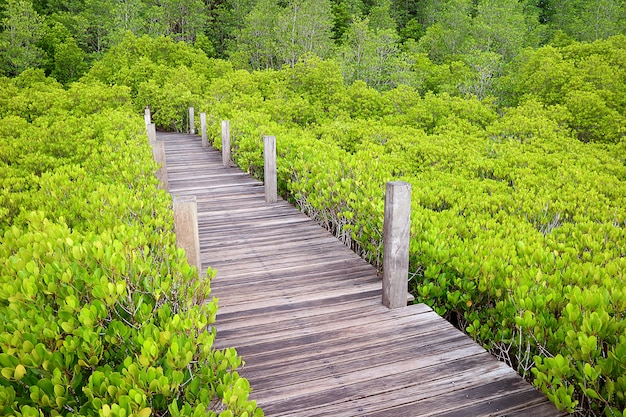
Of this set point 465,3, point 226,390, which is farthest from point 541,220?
point 465,3

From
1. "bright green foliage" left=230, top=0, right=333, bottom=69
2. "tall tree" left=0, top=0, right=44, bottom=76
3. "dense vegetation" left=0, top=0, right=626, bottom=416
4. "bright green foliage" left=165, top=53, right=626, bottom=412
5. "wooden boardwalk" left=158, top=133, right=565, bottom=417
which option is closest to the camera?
"bright green foliage" left=165, top=53, right=626, bottom=412

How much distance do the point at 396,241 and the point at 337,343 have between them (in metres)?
1.03

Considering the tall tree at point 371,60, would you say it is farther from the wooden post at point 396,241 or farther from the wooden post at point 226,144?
the wooden post at point 396,241

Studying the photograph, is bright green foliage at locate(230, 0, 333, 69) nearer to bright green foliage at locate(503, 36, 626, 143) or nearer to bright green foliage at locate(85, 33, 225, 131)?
bright green foliage at locate(85, 33, 225, 131)

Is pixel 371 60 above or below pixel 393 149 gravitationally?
above

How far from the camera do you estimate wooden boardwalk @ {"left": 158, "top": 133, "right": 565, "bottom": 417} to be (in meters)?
3.03

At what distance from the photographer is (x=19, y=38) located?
109 feet

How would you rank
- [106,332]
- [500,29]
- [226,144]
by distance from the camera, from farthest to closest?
[500,29] → [226,144] → [106,332]

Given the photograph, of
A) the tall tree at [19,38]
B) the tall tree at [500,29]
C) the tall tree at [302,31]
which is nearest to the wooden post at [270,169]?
the tall tree at [302,31]

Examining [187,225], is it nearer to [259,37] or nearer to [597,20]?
[259,37]

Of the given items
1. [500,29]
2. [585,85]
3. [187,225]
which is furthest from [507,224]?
[500,29]

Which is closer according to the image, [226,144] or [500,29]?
[226,144]

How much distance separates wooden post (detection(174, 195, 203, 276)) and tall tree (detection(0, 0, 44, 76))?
36381 mm

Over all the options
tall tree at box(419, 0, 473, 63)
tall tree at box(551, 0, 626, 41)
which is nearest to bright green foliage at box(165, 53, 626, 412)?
tall tree at box(551, 0, 626, 41)
